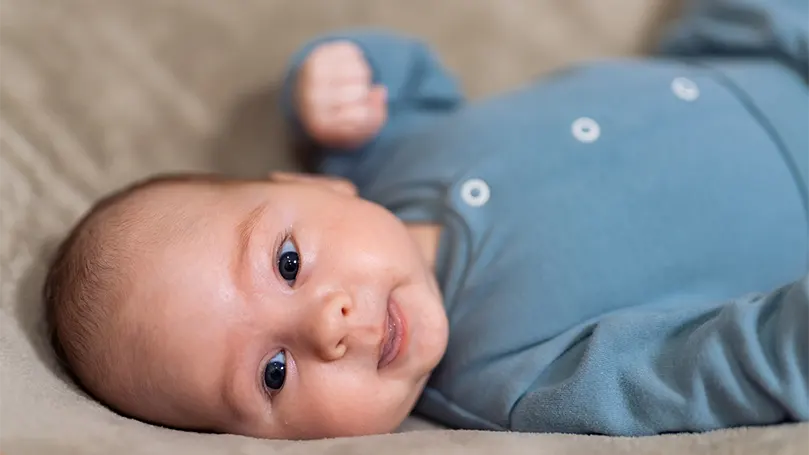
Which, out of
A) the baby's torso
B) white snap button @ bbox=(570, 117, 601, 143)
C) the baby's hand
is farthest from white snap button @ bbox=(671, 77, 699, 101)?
the baby's hand

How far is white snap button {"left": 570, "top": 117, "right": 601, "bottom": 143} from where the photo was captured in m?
0.96

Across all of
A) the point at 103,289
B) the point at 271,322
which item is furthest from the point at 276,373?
the point at 103,289

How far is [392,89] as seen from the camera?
116cm

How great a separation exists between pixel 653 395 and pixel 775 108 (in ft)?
1.55

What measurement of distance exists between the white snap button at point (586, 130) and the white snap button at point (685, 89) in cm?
12

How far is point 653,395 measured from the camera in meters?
0.71

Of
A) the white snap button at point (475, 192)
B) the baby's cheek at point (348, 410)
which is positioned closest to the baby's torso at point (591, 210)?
the white snap button at point (475, 192)

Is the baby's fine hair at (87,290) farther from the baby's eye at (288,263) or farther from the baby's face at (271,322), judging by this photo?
the baby's eye at (288,263)

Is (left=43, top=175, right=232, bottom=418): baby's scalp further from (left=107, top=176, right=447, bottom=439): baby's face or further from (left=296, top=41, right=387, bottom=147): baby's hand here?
(left=296, top=41, right=387, bottom=147): baby's hand

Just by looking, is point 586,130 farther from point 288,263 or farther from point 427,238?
point 288,263

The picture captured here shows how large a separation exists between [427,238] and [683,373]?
344 millimetres

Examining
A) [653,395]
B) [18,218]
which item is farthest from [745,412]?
[18,218]

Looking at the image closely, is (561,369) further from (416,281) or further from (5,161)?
(5,161)

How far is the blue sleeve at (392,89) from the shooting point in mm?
1133
